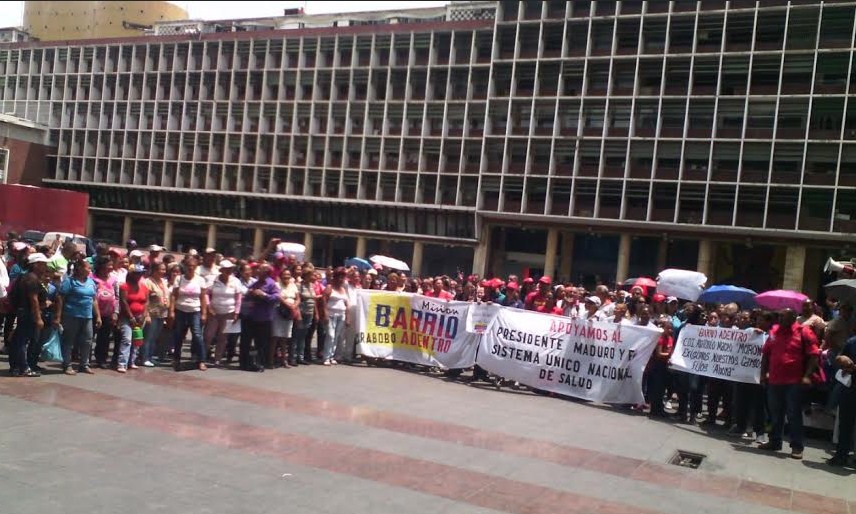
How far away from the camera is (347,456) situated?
7789 millimetres

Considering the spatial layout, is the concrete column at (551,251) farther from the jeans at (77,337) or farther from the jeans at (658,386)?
the jeans at (77,337)

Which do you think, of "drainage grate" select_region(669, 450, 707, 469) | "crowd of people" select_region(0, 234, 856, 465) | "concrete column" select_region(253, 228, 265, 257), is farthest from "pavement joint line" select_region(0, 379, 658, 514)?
"concrete column" select_region(253, 228, 265, 257)

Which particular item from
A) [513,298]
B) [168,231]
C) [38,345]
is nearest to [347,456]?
[38,345]

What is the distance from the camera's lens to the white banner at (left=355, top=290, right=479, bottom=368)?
46.9 feet

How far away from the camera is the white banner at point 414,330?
46.9ft

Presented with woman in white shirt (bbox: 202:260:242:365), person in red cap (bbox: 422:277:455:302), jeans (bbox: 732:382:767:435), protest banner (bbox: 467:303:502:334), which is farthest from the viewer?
person in red cap (bbox: 422:277:455:302)

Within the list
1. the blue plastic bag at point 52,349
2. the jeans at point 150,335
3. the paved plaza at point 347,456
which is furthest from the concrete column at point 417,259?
the blue plastic bag at point 52,349

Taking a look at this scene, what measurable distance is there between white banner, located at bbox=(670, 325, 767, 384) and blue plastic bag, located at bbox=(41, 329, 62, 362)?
922 centimetres

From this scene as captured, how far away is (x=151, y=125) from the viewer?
221 feet

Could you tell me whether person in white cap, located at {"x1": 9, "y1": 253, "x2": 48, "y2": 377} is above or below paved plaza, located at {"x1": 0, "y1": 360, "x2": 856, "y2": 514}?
above

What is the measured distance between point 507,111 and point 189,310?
4338cm

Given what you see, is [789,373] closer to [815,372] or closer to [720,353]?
[815,372]

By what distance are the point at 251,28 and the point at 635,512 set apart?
66734mm

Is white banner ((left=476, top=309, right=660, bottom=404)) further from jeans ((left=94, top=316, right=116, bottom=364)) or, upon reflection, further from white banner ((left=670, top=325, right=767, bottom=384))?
jeans ((left=94, top=316, right=116, bottom=364))
